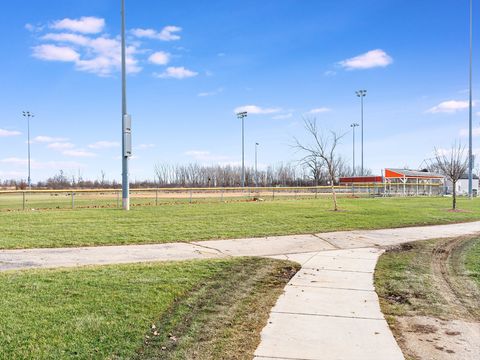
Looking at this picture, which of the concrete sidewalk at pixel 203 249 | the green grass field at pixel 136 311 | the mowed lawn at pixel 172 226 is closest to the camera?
the green grass field at pixel 136 311

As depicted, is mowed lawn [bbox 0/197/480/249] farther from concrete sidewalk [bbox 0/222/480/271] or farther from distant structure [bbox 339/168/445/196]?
distant structure [bbox 339/168/445/196]

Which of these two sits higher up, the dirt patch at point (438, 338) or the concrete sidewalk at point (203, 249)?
the concrete sidewalk at point (203, 249)

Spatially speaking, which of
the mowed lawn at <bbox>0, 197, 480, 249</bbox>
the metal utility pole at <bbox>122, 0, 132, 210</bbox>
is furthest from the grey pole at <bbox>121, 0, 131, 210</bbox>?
the mowed lawn at <bbox>0, 197, 480, 249</bbox>

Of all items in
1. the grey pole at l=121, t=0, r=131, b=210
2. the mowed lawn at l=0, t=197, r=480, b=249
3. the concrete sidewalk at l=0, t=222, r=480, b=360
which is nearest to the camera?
the concrete sidewalk at l=0, t=222, r=480, b=360

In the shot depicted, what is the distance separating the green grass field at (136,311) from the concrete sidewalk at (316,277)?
31 centimetres

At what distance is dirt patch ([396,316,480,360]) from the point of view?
4.02 metres

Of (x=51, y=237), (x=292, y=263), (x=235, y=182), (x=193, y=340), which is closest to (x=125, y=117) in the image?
(x=51, y=237)

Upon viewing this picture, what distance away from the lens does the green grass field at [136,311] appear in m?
3.96

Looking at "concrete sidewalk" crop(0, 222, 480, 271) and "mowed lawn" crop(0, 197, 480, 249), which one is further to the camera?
"mowed lawn" crop(0, 197, 480, 249)

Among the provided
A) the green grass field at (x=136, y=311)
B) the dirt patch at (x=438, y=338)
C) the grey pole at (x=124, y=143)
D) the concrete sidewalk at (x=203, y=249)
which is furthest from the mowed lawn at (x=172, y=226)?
the dirt patch at (x=438, y=338)

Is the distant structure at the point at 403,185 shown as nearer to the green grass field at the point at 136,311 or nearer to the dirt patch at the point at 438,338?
the green grass field at the point at 136,311

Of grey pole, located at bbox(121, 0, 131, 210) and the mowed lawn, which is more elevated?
grey pole, located at bbox(121, 0, 131, 210)

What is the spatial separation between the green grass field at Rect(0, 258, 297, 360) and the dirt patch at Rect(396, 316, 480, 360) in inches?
59.7

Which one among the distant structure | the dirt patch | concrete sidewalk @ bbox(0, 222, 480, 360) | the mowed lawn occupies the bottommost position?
the dirt patch
